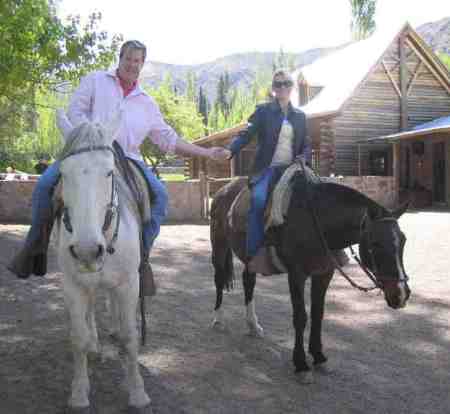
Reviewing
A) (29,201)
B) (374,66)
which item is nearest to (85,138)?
(29,201)

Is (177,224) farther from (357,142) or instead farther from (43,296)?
(357,142)

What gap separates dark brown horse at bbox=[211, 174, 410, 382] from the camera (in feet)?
12.2

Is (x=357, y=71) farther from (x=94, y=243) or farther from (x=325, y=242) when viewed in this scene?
(x=94, y=243)

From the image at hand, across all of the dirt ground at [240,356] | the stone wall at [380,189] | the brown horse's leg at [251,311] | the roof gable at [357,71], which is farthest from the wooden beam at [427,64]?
the brown horse's leg at [251,311]

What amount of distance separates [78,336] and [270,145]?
247 cm

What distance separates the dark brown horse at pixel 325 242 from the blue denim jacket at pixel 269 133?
441mm

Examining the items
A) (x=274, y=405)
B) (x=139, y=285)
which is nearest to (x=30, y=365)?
(x=139, y=285)

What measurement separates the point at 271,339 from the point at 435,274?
4.47m

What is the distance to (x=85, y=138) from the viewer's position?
9.66 feet

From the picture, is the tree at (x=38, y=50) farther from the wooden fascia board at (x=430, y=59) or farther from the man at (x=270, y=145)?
the wooden fascia board at (x=430, y=59)

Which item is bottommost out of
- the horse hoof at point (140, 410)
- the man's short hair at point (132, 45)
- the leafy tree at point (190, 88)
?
the horse hoof at point (140, 410)

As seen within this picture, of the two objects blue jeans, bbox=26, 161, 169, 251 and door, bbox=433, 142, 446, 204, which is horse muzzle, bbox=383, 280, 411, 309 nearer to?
blue jeans, bbox=26, 161, 169, 251

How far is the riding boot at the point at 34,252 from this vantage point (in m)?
3.74

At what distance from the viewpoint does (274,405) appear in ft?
11.7
